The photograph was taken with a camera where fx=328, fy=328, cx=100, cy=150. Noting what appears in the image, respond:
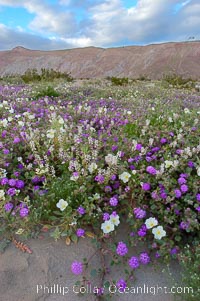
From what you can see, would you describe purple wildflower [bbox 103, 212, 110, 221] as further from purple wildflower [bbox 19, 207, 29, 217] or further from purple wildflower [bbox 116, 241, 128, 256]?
purple wildflower [bbox 19, 207, 29, 217]

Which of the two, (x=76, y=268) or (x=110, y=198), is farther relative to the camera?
(x=110, y=198)

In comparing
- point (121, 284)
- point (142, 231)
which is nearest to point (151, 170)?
point (142, 231)

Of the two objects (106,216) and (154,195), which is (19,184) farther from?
(154,195)

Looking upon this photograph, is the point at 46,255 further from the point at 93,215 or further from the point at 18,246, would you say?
the point at 93,215

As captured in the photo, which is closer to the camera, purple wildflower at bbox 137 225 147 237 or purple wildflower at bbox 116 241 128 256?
purple wildflower at bbox 116 241 128 256

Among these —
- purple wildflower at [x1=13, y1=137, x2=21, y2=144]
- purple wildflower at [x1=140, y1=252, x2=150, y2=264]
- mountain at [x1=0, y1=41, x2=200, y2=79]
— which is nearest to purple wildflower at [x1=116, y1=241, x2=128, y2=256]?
purple wildflower at [x1=140, y1=252, x2=150, y2=264]

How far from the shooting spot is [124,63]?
3188 centimetres

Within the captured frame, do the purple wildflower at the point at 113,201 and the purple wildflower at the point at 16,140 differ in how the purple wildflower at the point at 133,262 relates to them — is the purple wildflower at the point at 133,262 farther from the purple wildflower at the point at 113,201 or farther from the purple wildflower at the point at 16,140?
the purple wildflower at the point at 16,140

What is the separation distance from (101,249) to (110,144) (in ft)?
3.88

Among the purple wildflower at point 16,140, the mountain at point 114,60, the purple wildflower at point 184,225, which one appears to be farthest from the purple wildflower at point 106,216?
the mountain at point 114,60

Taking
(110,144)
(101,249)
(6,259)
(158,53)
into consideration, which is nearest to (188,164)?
(110,144)

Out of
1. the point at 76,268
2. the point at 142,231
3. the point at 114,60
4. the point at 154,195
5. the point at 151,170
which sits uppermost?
the point at 151,170

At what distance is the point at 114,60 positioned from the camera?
32.7m

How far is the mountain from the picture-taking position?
29109 mm
